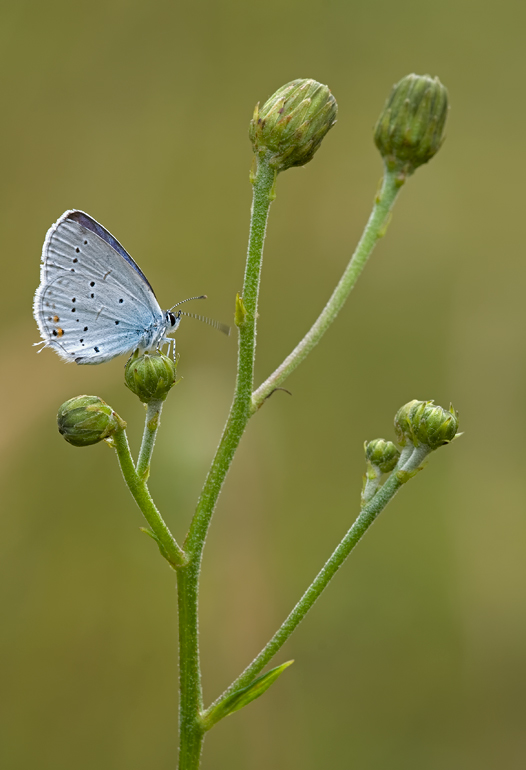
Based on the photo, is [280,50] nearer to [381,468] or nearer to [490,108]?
[490,108]

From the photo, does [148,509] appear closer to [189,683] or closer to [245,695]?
[189,683]

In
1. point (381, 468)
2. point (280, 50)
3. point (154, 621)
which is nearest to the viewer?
point (381, 468)

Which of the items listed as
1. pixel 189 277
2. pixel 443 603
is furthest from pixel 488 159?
pixel 443 603

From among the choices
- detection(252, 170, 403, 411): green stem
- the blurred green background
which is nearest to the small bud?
detection(252, 170, 403, 411): green stem

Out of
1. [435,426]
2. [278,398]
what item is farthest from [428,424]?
[278,398]

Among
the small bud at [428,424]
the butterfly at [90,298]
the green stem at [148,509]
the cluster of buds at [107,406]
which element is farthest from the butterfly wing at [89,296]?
the small bud at [428,424]

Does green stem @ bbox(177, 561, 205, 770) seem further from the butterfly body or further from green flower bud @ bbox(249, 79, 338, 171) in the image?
green flower bud @ bbox(249, 79, 338, 171)
